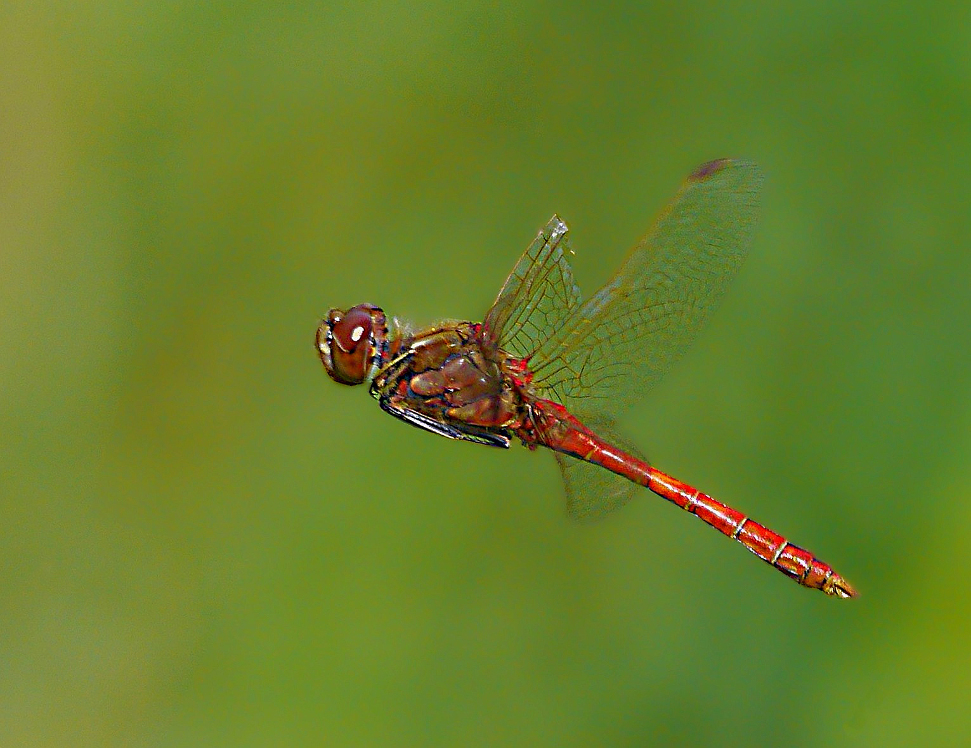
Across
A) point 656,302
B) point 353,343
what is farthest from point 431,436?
point 656,302

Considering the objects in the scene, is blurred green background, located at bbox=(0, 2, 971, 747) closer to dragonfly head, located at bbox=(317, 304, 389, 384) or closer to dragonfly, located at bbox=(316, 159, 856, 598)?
dragonfly, located at bbox=(316, 159, 856, 598)

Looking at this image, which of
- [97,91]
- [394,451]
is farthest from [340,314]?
[97,91]

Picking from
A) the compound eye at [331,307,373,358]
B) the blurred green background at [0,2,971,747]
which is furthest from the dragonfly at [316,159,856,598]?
the blurred green background at [0,2,971,747]

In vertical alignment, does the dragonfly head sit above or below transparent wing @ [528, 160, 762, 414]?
below

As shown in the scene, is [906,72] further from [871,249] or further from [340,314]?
[340,314]

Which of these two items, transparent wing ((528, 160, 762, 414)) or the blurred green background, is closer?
transparent wing ((528, 160, 762, 414))
